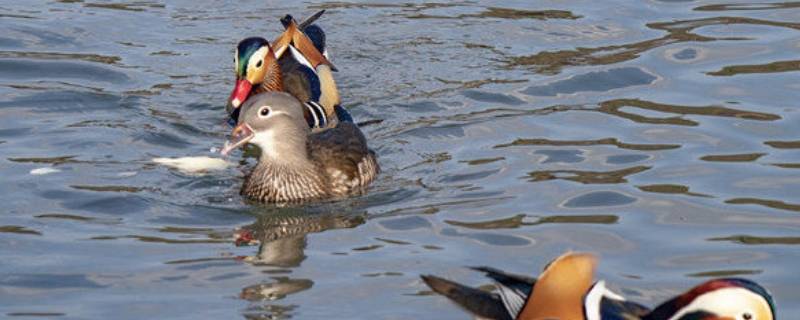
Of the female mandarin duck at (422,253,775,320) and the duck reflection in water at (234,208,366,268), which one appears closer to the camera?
the female mandarin duck at (422,253,775,320)

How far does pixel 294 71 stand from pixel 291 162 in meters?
2.60

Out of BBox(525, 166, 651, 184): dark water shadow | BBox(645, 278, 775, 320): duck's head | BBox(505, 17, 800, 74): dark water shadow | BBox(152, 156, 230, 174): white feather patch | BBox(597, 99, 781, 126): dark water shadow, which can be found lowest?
BBox(525, 166, 651, 184): dark water shadow

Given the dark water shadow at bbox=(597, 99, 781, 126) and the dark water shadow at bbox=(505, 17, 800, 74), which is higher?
the dark water shadow at bbox=(505, 17, 800, 74)

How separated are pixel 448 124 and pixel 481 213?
222cm

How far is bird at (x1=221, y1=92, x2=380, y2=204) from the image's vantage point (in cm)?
1162

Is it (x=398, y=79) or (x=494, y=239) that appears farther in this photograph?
(x=398, y=79)

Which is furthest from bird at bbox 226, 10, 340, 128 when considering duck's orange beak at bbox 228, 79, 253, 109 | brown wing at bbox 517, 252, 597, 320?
brown wing at bbox 517, 252, 597, 320

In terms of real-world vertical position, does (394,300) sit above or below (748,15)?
below

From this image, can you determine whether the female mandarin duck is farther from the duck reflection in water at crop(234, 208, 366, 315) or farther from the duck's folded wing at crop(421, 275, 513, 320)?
the duck reflection in water at crop(234, 208, 366, 315)

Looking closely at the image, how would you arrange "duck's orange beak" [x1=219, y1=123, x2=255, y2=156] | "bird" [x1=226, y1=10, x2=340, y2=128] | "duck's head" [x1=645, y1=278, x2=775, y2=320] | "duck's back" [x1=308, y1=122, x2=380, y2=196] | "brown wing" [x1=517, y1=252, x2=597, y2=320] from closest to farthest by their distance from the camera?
"duck's head" [x1=645, y1=278, x2=775, y2=320] → "brown wing" [x1=517, y1=252, x2=597, y2=320] → "duck's orange beak" [x1=219, y1=123, x2=255, y2=156] → "duck's back" [x1=308, y1=122, x2=380, y2=196] → "bird" [x1=226, y1=10, x2=340, y2=128]

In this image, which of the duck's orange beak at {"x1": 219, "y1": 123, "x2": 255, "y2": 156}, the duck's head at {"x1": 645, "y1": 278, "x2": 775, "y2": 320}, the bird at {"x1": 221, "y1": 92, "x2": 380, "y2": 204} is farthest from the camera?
the bird at {"x1": 221, "y1": 92, "x2": 380, "y2": 204}

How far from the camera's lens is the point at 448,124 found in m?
13.0

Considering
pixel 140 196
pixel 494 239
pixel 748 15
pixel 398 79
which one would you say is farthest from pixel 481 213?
pixel 748 15

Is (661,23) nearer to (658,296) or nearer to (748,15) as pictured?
(748,15)
